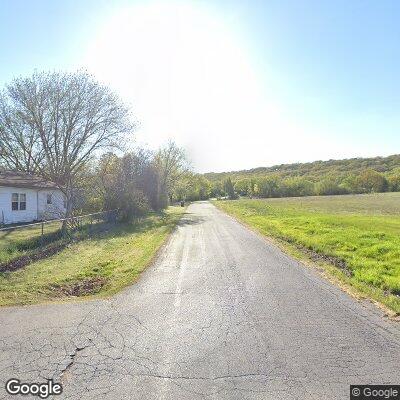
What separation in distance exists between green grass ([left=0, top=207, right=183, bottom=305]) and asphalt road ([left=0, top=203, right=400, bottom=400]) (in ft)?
2.79

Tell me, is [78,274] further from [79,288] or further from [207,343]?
[207,343]

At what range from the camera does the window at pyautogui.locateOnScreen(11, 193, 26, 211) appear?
24.3 metres

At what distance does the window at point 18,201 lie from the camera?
957 inches

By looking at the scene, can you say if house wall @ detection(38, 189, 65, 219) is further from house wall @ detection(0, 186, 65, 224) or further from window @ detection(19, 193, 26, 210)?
window @ detection(19, 193, 26, 210)

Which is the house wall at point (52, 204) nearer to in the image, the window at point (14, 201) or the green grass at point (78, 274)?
the window at point (14, 201)

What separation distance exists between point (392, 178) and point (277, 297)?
377 feet

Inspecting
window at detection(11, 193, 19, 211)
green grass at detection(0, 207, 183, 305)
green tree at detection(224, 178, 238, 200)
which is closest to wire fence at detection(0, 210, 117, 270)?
green grass at detection(0, 207, 183, 305)

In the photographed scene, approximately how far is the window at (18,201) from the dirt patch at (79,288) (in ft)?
62.4

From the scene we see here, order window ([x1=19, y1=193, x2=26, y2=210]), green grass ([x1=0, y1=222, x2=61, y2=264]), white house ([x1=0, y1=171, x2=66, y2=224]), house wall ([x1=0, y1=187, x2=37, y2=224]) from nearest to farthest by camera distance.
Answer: green grass ([x1=0, y1=222, x2=61, y2=264])
house wall ([x1=0, y1=187, x2=37, y2=224])
white house ([x1=0, y1=171, x2=66, y2=224])
window ([x1=19, y1=193, x2=26, y2=210])

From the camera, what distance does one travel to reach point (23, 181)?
26266 millimetres

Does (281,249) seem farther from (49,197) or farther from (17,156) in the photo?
(17,156)

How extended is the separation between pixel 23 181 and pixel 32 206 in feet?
6.86

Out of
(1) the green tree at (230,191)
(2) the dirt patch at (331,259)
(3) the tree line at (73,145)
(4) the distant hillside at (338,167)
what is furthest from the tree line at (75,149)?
(4) the distant hillside at (338,167)

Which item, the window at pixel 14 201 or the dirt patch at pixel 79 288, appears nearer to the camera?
the dirt patch at pixel 79 288
